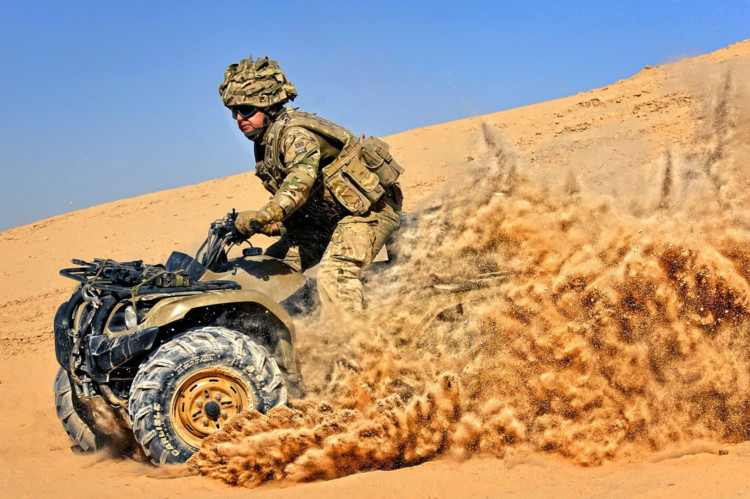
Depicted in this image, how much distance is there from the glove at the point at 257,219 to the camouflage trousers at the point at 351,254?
482 millimetres

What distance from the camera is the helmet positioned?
5.28 metres

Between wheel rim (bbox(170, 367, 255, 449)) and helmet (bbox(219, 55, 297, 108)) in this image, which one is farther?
helmet (bbox(219, 55, 297, 108))

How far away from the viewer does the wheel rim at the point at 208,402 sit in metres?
4.36

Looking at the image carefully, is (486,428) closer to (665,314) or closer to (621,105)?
(665,314)

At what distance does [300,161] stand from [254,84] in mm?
733

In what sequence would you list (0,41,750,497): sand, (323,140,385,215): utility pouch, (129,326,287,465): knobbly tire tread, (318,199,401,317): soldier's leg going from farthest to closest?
(323,140,385,215): utility pouch < (318,199,401,317): soldier's leg < (129,326,287,465): knobbly tire tread < (0,41,750,497): sand

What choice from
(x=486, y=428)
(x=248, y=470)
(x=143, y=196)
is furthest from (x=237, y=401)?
(x=143, y=196)

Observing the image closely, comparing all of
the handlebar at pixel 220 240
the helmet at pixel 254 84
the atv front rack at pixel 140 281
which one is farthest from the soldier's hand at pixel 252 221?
the helmet at pixel 254 84

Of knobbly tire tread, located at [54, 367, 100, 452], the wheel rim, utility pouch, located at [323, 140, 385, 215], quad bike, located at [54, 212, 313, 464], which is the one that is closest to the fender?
quad bike, located at [54, 212, 313, 464]

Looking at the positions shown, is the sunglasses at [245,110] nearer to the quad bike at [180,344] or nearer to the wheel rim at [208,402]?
the quad bike at [180,344]

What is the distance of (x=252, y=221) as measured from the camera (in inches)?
189

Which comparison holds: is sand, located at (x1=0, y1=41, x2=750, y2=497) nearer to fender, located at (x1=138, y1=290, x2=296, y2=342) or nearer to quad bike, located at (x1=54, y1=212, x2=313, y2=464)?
quad bike, located at (x1=54, y1=212, x2=313, y2=464)

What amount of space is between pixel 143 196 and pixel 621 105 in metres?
15.0

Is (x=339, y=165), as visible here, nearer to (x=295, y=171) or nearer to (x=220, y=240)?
(x=295, y=171)
